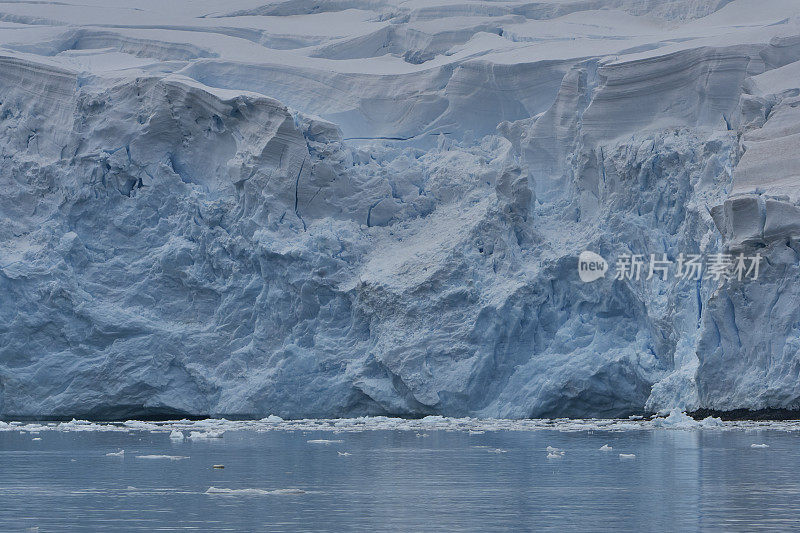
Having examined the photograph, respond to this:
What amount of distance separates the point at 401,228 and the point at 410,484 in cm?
1116

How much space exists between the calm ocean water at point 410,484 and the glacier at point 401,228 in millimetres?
3479

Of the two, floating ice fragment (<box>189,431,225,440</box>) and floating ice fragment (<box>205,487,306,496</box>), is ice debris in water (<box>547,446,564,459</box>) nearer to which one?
floating ice fragment (<box>205,487,306,496</box>)

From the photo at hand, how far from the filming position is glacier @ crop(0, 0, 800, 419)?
697 inches

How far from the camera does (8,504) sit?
7.97m

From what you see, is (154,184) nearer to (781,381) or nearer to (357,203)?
(357,203)
